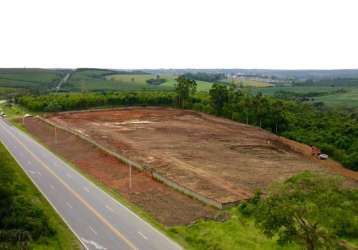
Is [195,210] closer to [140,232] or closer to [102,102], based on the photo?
[140,232]

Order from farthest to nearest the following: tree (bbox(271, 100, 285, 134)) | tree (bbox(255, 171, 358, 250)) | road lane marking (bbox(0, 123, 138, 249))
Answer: tree (bbox(271, 100, 285, 134)), road lane marking (bbox(0, 123, 138, 249)), tree (bbox(255, 171, 358, 250))

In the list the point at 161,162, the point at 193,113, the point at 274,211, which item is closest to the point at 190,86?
the point at 193,113

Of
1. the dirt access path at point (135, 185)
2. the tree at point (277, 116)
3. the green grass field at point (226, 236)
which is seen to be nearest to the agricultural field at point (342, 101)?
the tree at point (277, 116)

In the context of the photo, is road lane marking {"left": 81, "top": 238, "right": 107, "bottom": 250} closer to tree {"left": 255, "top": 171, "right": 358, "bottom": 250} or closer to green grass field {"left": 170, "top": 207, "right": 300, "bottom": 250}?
green grass field {"left": 170, "top": 207, "right": 300, "bottom": 250}

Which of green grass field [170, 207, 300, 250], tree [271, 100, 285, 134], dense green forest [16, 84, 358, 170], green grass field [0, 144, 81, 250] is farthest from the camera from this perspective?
tree [271, 100, 285, 134]

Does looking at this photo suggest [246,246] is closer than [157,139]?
Yes

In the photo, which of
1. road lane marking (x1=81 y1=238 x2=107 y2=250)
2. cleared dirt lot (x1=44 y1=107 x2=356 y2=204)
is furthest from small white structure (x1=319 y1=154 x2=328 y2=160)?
road lane marking (x1=81 y1=238 x2=107 y2=250)
